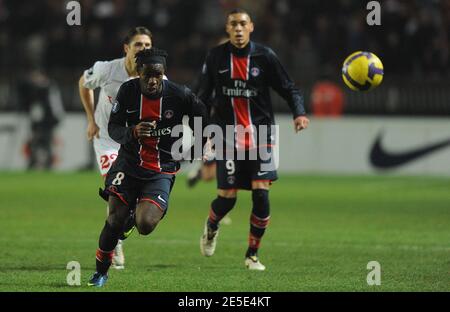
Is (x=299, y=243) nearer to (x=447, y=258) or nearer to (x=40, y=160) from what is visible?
(x=447, y=258)

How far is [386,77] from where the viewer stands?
22625 millimetres

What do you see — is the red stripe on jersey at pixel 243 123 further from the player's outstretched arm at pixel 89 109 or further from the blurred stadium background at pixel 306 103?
the blurred stadium background at pixel 306 103

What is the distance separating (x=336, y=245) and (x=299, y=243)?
0.44 metres

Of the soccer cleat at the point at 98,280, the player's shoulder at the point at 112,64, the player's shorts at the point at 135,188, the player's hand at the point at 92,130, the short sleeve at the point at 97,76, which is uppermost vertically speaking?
the player's shoulder at the point at 112,64

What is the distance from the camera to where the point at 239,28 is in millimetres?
10438

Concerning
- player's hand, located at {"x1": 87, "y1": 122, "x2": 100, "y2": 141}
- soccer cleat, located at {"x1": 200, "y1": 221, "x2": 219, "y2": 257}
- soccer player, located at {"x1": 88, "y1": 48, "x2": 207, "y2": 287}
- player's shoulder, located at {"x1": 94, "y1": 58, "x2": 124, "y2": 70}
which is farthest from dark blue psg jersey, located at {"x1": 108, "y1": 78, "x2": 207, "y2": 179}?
soccer cleat, located at {"x1": 200, "y1": 221, "x2": 219, "y2": 257}

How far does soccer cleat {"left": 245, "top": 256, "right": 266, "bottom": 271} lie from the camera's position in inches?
389

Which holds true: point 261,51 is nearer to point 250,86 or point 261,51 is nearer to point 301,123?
point 250,86

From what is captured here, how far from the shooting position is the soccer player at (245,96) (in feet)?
34.1

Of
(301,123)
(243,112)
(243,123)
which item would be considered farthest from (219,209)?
(301,123)

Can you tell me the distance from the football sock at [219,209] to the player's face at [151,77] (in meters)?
2.18

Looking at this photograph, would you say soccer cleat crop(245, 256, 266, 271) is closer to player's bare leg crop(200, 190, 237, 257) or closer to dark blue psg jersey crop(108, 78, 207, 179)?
player's bare leg crop(200, 190, 237, 257)

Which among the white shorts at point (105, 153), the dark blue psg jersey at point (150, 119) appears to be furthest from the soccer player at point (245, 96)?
the dark blue psg jersey at point (150, 119)

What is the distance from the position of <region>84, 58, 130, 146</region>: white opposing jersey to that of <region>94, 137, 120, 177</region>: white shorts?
0.03 m
